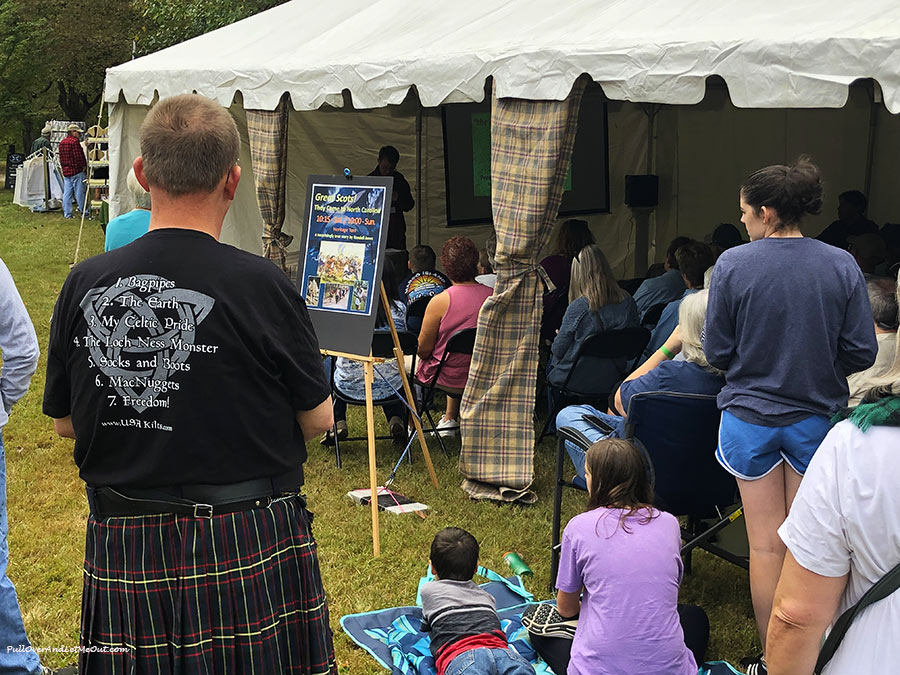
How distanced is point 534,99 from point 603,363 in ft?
4.97

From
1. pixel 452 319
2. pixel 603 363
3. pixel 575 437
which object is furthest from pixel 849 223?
pixel 575 437

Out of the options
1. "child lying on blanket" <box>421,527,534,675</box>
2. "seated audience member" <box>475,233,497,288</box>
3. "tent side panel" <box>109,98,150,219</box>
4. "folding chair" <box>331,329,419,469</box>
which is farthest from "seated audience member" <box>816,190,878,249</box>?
"tent side panel" <box>109,98,150,219</box>

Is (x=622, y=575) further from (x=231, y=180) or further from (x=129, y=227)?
(x=129, y=227)

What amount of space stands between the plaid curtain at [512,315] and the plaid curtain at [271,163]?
6.40 ft

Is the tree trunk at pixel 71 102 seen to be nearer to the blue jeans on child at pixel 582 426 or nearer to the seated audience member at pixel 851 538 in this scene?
the blue jeans on child at pixel 582 426

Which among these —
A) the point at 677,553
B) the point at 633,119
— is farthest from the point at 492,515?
the point at 633,119

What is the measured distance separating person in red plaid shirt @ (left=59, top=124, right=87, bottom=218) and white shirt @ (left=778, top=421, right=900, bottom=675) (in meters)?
18.9

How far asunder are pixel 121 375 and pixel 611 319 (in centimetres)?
371

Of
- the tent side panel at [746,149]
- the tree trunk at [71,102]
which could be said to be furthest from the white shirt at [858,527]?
the tree trunk at [71,102]

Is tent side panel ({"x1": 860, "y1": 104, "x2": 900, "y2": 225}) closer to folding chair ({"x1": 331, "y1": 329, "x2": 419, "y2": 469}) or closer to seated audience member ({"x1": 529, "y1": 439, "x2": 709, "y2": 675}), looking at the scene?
folding chair ({"x1": 331, "y1": 329, "x2": 419, "y2": 469})

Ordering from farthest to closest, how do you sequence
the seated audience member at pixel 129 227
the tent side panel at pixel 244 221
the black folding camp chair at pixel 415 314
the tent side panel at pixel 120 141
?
the tent side panel at pixel 244 221 < the tent side panel at pixel 120 141 < the black folding camp chair at pixel 415 314 < the seated audience member at pixel 129 227

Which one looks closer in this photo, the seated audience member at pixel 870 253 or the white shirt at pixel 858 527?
the white shirt at pixel 858 527

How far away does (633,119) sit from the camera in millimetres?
9859

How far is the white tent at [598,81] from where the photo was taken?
3854 mm
